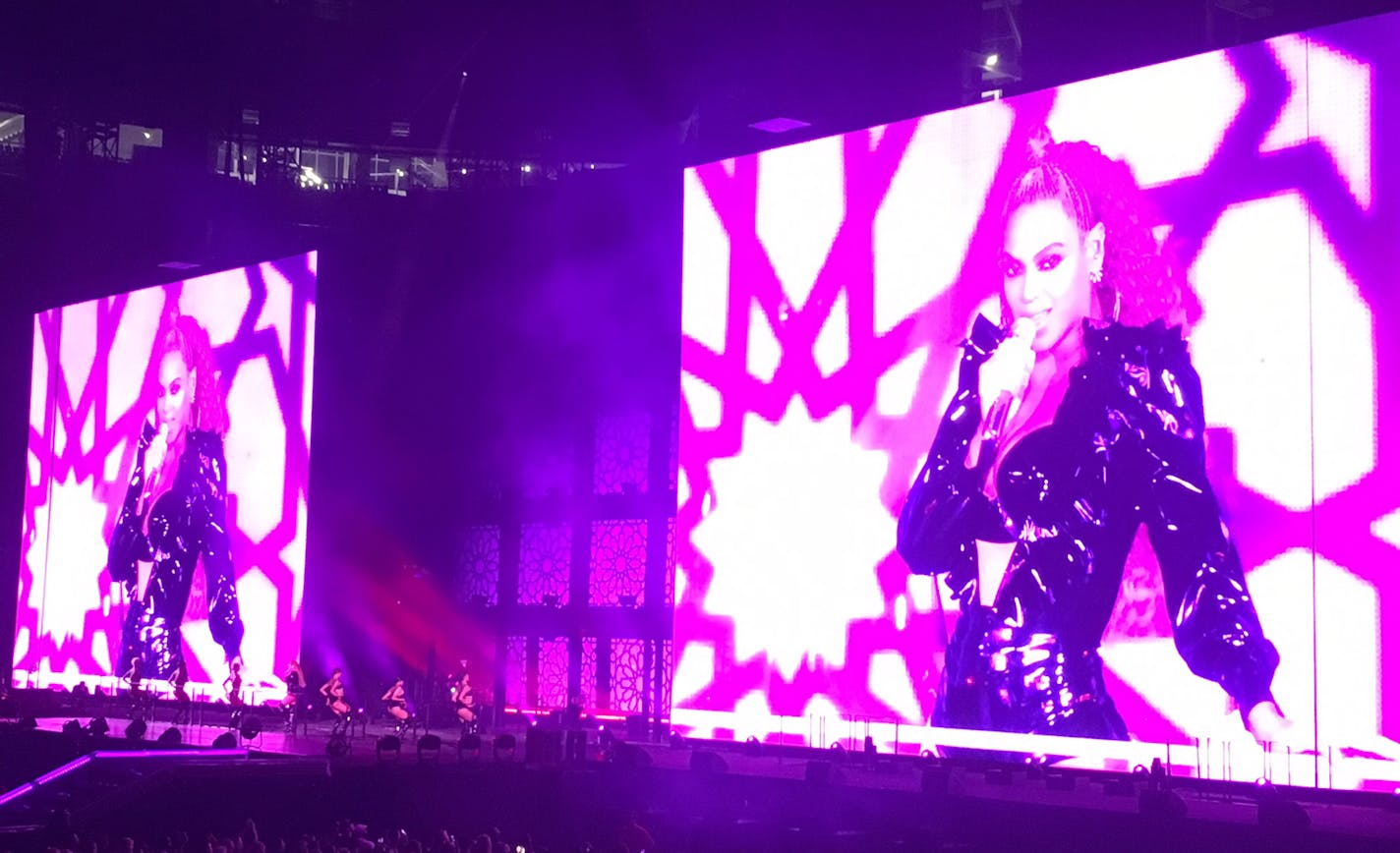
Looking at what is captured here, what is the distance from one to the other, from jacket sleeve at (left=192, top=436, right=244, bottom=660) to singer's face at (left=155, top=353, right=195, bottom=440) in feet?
1.89

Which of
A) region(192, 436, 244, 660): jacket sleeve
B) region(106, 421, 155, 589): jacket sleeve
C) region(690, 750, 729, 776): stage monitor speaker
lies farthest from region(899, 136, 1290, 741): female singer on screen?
region(106, 421, 155, 589): jacket sleeve

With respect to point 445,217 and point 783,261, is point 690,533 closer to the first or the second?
point 783,261

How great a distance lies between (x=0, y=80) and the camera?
2145 centimetres

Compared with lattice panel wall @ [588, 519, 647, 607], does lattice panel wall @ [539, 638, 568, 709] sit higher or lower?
lower

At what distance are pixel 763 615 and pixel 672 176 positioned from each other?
4.88 metres

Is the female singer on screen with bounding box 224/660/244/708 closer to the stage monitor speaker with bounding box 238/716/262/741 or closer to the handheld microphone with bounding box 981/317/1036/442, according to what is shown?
the stage monitor speaker with bounding box 238/716/262/741

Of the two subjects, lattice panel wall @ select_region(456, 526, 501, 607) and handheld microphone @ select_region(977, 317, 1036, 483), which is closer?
handheld microphone @ select_region(977, 317, 1036, 483)

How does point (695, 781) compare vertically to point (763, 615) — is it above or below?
below

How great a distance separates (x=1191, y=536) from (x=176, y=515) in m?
12.4

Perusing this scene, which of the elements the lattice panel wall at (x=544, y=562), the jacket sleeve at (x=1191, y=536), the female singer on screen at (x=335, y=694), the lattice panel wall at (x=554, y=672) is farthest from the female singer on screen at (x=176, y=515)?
the jacket sleeve at (x=1191, y=536)

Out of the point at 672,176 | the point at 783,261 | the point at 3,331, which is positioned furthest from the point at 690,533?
the point at 3,331

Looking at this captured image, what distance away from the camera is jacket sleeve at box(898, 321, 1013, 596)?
39.7 ft

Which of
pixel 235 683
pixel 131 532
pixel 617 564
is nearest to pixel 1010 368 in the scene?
pixel 617 564

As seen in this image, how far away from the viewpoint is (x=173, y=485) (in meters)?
19.2
